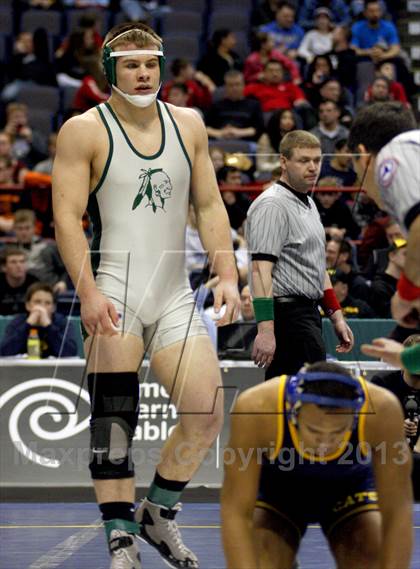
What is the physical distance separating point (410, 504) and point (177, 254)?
5.16ft

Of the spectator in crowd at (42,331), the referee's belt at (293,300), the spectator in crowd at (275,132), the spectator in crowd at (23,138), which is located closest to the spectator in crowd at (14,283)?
the spectator in crowd at (42,331)

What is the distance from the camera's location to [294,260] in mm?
6520

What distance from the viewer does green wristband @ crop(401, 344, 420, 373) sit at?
4516mm

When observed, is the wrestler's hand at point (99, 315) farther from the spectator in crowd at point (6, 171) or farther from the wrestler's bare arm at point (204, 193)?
the spectator in crowd at point (6, 171)

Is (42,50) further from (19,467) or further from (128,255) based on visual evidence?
(128,255)

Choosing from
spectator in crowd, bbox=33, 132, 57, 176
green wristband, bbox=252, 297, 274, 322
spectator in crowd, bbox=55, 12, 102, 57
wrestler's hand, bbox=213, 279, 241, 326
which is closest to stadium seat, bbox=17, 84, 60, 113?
spectator in crowd, bbox=55, 12, 102, 57

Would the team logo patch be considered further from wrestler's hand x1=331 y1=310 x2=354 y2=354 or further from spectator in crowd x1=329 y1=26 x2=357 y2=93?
spectator in crowd x1=329 y1=26 x2=357 y2=93

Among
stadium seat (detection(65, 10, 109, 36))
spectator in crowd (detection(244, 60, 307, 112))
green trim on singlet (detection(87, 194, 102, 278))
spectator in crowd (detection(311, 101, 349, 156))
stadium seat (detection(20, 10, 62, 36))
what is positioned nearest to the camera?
green trim on singlet (detection(87, 194, 102, 278))

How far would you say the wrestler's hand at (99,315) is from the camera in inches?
205

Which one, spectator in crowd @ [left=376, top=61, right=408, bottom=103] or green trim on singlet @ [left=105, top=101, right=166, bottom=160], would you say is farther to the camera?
spectator in crowd @ [left=376, top=61, right=408, bottom=103]

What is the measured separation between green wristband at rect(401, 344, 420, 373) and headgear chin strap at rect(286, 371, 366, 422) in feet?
0.58

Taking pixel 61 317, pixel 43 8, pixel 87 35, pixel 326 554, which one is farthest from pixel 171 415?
pixel 43 8

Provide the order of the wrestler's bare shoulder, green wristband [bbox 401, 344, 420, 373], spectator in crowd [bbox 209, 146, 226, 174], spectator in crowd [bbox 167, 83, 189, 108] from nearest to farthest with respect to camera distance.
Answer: green wristband [bbox 401, 344, 420, 373] → the wrestler's bare shoulder → spectator in crowd [bbox 209, 146, 226, 174] → spectator in crowd [bbox 167, 83, 189, 108]

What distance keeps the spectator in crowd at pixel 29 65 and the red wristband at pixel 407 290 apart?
1067 centimetres
